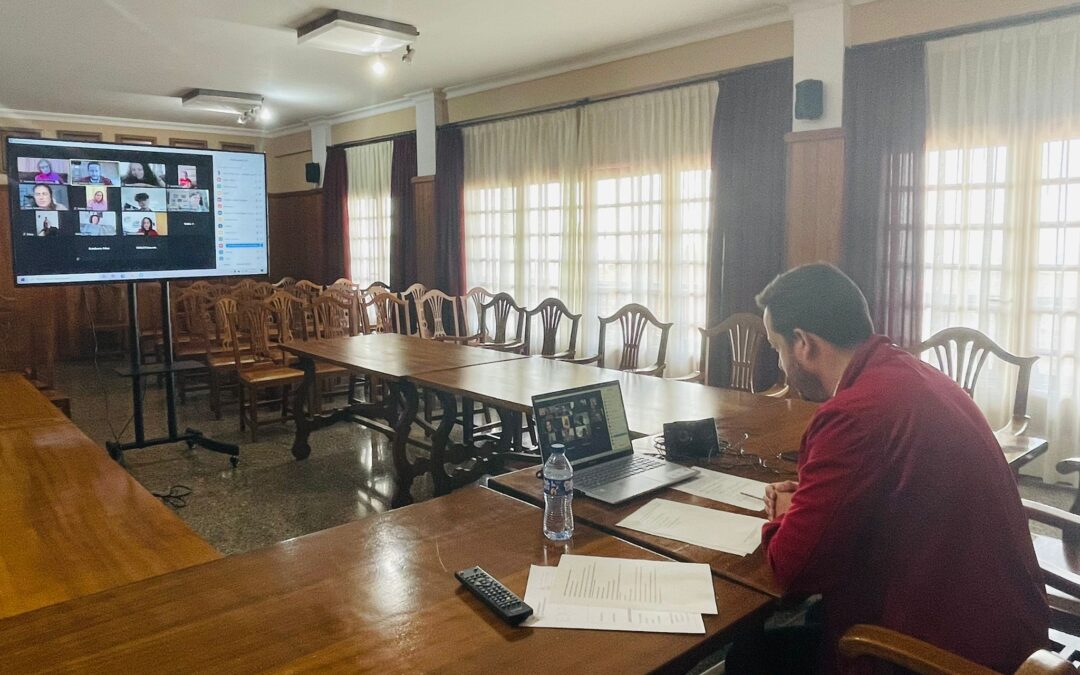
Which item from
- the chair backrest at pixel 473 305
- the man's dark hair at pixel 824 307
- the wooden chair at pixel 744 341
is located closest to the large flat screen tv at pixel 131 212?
the chair backrest at pixel 473 305

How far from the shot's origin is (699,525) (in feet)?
5.43

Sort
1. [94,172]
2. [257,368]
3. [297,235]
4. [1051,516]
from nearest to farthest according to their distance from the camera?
[1051,516] < [94,172] < [257,368] < [297,235]

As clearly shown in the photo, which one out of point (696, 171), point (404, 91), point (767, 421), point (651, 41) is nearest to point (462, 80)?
point (404, 91)

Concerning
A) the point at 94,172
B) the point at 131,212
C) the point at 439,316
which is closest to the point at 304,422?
the point at 131,212

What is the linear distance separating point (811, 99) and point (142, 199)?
3744 millimetres

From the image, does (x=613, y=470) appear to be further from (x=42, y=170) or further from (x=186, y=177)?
(x=42, y=170)

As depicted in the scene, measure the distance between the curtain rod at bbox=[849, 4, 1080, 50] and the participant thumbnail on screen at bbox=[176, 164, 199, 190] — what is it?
150 inches

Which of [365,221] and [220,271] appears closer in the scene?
[220,271]

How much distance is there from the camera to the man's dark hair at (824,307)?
1.54 metres

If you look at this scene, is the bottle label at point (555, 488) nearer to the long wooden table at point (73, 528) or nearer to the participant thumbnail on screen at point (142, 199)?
the long wooden table at point (73, 528)

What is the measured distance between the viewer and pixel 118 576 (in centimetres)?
161

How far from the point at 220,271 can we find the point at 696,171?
3.19 metres

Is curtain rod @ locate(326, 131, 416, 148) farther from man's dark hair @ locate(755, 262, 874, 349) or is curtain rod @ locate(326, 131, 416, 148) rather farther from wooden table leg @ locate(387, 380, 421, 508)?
man's dark hair @ locate(755, 262, 874, 349)

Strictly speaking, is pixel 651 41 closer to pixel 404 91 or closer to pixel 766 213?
pixel 766 213
